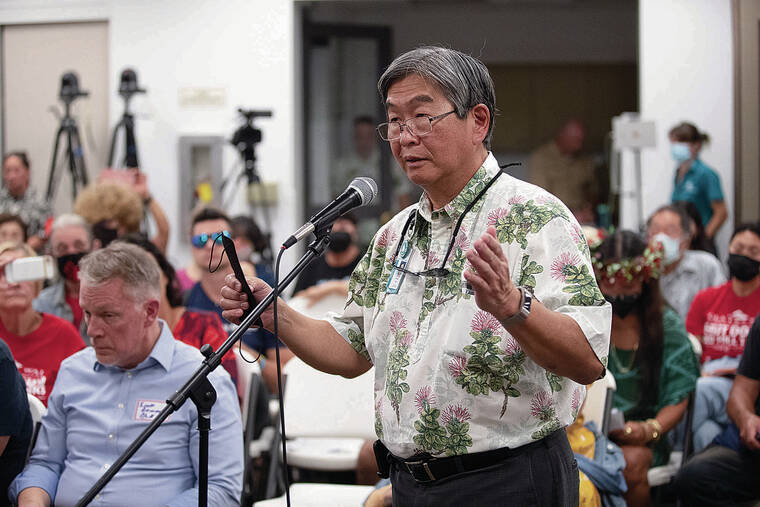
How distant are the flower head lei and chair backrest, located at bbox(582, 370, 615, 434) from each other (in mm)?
489

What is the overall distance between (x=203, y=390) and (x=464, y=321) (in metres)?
0.51

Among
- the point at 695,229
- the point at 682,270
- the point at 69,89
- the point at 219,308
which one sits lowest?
the point at 219,308

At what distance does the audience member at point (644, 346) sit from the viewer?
335 centimetres

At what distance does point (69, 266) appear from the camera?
3.91m

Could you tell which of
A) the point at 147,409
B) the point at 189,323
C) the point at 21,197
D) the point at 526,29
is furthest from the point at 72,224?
the point at 526,29

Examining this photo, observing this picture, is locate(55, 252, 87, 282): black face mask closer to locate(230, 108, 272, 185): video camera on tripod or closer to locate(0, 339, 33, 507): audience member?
locate(0, 339, 33, 507): audience member

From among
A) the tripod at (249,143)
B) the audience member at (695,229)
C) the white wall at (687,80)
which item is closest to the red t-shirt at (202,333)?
the tripod at (249,143)

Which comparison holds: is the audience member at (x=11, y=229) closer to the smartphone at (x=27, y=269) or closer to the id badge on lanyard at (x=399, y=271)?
the smartphone at (x=27, y=269)

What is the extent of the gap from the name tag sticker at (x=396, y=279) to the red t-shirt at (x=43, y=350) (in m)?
1.81

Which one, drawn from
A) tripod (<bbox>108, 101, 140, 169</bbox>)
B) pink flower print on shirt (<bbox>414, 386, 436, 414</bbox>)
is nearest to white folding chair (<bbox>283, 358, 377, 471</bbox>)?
pink flower print on shirt (<bbox>414, 386, 436, 414</bbox>)

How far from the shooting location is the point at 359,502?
2.79 m

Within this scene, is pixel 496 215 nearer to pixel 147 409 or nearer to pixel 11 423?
pixel 147 409

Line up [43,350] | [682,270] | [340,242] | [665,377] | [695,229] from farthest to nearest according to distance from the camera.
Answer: [695,229]
[340,242]
[682,270]
[665,377]
[43,350]

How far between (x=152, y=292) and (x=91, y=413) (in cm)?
35
